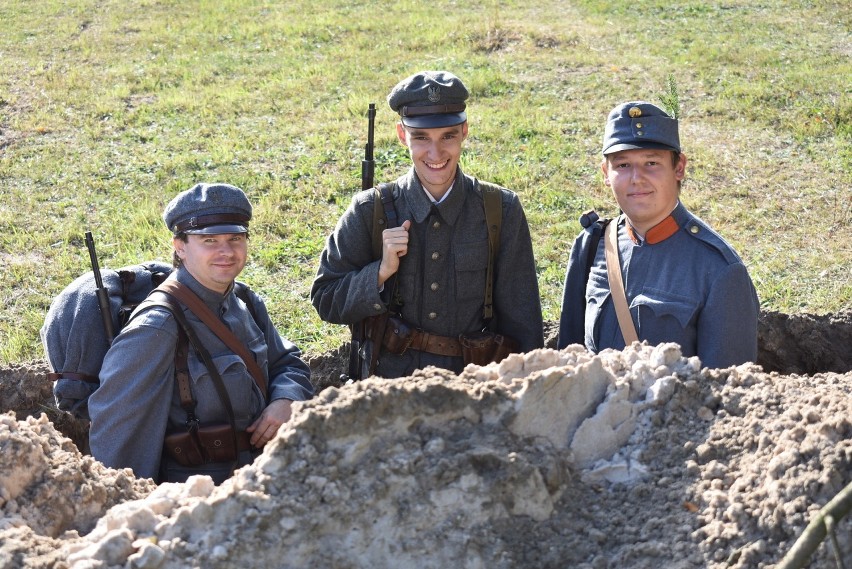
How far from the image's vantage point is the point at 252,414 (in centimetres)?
426

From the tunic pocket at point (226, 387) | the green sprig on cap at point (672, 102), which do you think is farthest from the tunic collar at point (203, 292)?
the green sprig on cap at point (672, 102)

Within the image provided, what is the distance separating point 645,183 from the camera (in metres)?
4.07

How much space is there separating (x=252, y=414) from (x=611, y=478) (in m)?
1.90

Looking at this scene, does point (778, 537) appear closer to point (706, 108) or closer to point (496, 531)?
point (496, 531)

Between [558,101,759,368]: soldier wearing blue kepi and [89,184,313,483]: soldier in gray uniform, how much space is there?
1.49 meters

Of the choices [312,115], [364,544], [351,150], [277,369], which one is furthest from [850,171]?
[364,544]

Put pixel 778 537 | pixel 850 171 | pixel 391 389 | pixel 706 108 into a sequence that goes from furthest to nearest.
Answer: pixel 706 108, pixel 850 171, pixel 391 389, pixel 778 537

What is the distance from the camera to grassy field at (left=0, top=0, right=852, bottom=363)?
8.20m

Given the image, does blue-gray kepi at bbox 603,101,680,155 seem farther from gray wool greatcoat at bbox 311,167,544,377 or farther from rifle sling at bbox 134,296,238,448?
rifle sling at bbox 134,296,238,448

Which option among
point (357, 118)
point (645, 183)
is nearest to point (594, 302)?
point (645, 183)

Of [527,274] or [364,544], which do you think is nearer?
[364,544]

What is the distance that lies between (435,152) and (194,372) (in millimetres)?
1505

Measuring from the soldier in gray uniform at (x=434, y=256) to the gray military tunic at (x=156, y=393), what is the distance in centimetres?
65

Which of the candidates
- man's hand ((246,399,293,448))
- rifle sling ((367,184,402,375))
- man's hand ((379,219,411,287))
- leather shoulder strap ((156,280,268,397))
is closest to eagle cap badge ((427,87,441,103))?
rifle sling ((367,184,402,375))
